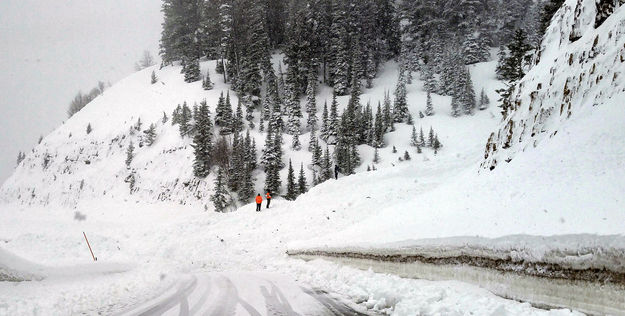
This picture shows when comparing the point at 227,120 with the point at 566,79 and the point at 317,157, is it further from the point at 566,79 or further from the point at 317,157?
the point at 566,79

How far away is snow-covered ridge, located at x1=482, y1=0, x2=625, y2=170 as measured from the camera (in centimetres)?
661

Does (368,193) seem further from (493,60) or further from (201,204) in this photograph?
(493,60)

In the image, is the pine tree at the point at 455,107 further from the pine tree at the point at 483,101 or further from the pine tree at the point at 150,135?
the pine tree at the point at 150,135

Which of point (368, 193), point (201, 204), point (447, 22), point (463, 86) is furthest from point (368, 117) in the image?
point (447, 22)

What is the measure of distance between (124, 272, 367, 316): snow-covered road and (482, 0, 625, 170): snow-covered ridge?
21.0ft

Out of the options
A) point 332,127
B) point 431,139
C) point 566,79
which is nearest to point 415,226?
point 566,79

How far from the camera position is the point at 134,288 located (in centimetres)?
928

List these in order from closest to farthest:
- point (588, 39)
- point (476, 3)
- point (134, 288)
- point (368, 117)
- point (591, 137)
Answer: point (591, 137), point (588, 39), point (134, 288), point (368, 117), point (476, 3)

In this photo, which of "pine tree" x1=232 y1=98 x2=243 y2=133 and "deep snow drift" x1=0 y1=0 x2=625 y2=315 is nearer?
"deep snow drift" x1=0 y1=0 x2=625 y2=315

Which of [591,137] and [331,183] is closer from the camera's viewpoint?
[591,137]

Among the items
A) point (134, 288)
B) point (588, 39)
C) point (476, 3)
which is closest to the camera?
point (588, 39)

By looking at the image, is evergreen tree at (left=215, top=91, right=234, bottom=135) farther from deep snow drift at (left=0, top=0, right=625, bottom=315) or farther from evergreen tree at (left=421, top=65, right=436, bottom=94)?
evergreen tree at (left=421, top=65, right=436, bottom=94)

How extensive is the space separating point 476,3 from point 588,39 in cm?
9158

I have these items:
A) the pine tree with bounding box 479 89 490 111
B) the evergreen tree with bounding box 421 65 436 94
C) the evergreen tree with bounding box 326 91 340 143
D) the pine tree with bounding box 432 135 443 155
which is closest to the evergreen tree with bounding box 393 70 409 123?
the evergreen tree with bounding box 421 65 436 94
